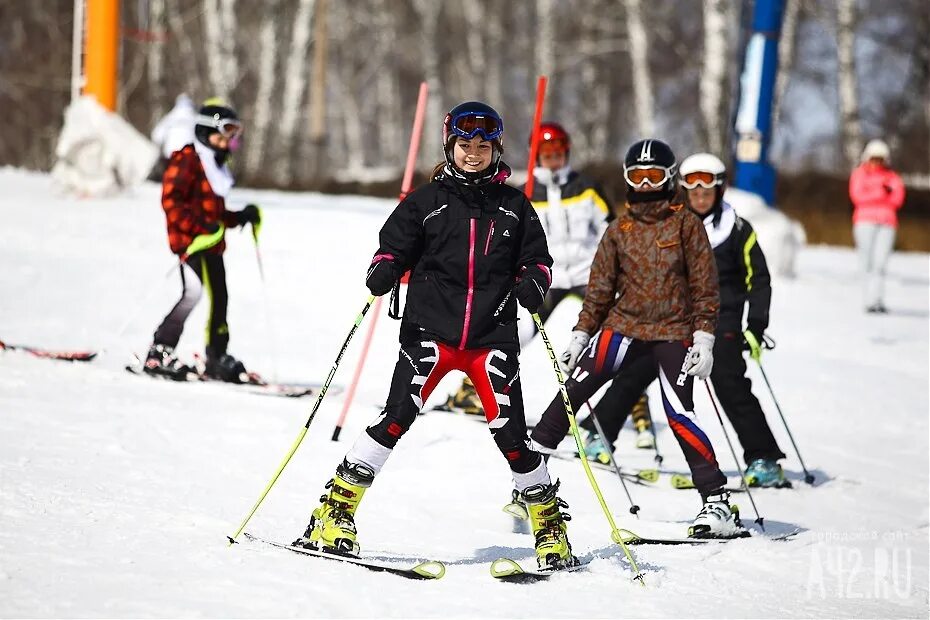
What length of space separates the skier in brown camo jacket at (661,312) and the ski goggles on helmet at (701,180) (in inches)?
40.0

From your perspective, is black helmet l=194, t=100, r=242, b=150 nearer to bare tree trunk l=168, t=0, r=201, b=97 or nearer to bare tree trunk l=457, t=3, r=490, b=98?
bare tree trunk l=168, t=0, r=201, b=97

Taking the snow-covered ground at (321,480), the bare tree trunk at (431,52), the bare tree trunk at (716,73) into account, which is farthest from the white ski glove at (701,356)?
the bare tree trunk at (431,52)

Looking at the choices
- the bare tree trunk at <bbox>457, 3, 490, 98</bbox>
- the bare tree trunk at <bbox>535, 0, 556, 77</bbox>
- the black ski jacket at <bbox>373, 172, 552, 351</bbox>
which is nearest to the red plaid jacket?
the black ski jacket at <bbox>373, 172, 552, 351</bbox>

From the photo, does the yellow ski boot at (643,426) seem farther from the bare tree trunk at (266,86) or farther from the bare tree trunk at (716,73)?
the bare tree trunk at (266,86)

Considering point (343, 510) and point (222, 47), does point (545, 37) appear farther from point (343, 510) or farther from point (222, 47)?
point (343, 510)

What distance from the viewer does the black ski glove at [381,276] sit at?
484 cm

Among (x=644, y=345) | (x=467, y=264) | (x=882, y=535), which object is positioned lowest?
(x=882, y=535)

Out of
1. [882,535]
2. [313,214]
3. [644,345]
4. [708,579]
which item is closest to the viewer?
[708,579]

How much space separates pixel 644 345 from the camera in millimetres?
6168

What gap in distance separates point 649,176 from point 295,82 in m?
23.7

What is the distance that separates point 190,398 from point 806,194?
19.1 m

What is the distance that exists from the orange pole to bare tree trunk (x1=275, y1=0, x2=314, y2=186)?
9660 millimetres

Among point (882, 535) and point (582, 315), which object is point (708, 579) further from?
point (882, 535)

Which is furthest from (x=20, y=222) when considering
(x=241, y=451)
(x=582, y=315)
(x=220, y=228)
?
(x=582, y=315)
